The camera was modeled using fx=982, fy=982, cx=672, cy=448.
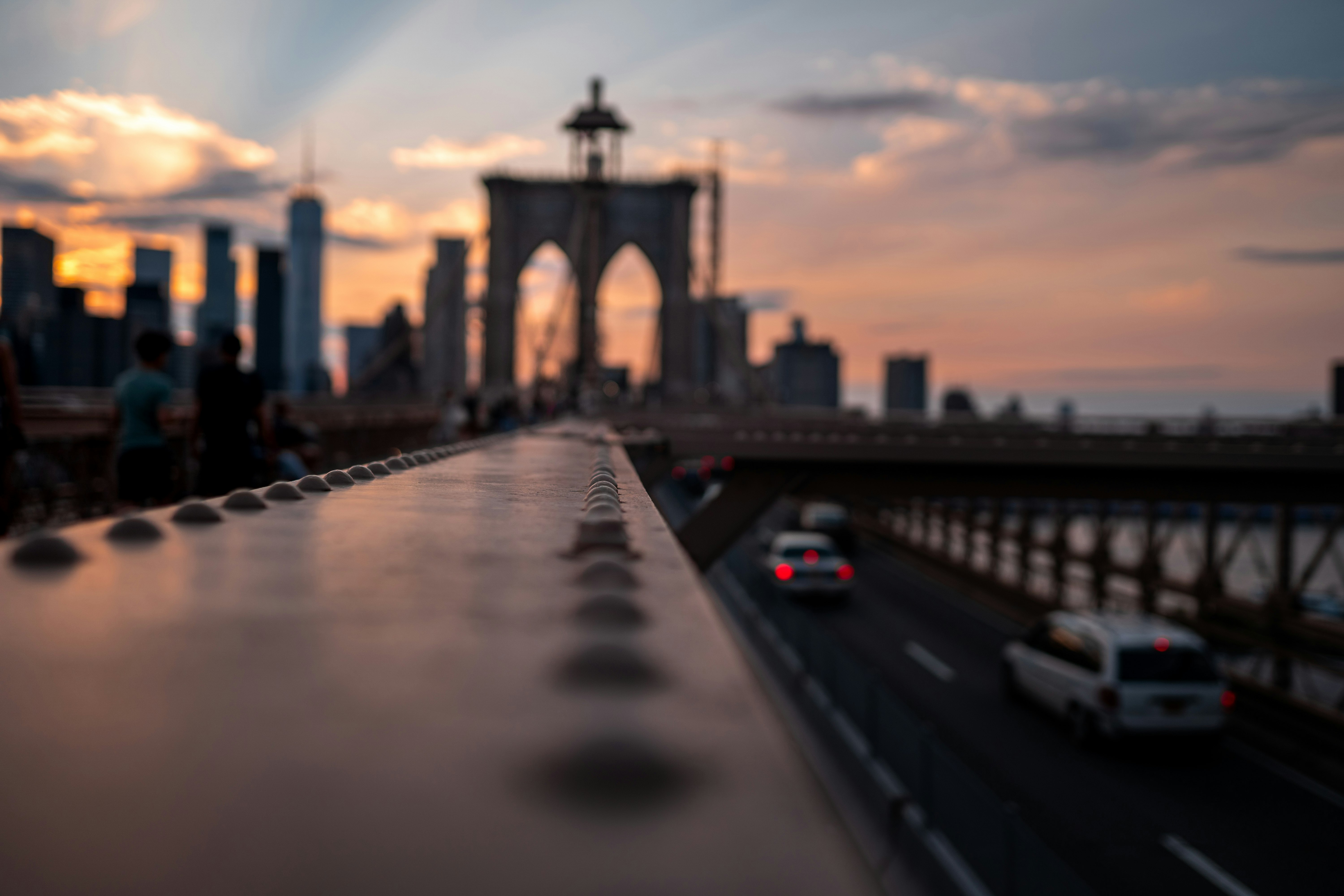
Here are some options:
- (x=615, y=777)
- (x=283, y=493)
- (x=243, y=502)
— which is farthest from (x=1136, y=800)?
(x=615, y=777)

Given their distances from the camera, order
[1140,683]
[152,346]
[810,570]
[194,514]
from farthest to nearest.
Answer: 1. [810,570]
2. [1140,683]
3. [152,346]
4. [194,514]

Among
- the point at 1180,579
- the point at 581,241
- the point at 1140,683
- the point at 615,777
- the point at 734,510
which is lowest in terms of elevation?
the point at 1180,579

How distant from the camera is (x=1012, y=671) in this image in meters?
16.4

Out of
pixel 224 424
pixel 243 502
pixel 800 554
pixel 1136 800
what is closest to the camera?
pixel 243 502

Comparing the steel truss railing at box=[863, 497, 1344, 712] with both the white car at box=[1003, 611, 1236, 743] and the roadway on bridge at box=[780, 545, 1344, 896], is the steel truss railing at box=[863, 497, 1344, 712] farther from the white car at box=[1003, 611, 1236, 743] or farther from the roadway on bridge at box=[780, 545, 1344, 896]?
the roadway on bridge at box=[780, 545, 1344, 896]

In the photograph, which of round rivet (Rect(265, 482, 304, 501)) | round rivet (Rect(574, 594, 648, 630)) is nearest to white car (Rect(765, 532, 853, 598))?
round rivet (Rect(265, 482, 304, 501))

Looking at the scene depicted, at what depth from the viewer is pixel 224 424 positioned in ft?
19.4

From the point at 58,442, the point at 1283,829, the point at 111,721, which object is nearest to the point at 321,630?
the point at 111,721

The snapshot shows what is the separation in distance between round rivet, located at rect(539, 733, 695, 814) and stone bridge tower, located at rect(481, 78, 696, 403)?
48.0 meters

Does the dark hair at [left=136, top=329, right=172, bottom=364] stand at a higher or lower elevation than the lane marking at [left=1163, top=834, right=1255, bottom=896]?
higher

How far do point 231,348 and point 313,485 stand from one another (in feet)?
11.5

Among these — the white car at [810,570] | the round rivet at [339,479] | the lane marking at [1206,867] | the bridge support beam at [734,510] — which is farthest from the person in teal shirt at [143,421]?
the white car at [810,570]

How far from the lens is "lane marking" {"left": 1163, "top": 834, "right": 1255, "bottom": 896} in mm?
9336

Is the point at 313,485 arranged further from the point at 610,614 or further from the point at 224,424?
the point at 224,424
